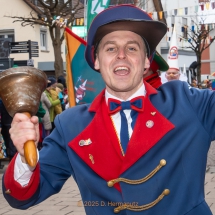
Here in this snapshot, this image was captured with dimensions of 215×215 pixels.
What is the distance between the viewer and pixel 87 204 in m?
2.65

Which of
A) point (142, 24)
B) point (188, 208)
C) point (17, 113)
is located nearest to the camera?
point (17, 113)

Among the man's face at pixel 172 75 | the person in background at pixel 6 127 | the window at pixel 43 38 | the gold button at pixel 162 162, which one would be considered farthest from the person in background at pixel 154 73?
the window at pixel 43 38

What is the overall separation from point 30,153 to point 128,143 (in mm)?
627

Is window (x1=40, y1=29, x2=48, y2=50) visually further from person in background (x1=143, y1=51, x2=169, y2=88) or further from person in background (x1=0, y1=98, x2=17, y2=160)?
person in background (x1=143, y1=51, x2=169, y2=88)

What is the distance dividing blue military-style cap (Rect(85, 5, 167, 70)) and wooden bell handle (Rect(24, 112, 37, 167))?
0.81m

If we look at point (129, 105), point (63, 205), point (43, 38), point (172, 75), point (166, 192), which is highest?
point (129, 105)

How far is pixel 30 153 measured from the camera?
211 cm

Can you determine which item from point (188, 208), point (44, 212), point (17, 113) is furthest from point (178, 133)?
point (44, 212)

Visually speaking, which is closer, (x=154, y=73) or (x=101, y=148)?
(x=101, y=148)

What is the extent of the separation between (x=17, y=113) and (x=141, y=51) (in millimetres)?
782

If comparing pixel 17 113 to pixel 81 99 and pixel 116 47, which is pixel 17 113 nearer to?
pixel 116 47

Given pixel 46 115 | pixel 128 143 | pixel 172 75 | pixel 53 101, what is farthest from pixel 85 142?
pixel 53 101

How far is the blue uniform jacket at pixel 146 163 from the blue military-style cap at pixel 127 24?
0.98ft

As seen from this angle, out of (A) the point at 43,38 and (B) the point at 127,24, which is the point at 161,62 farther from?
(A) the point at 43,38
